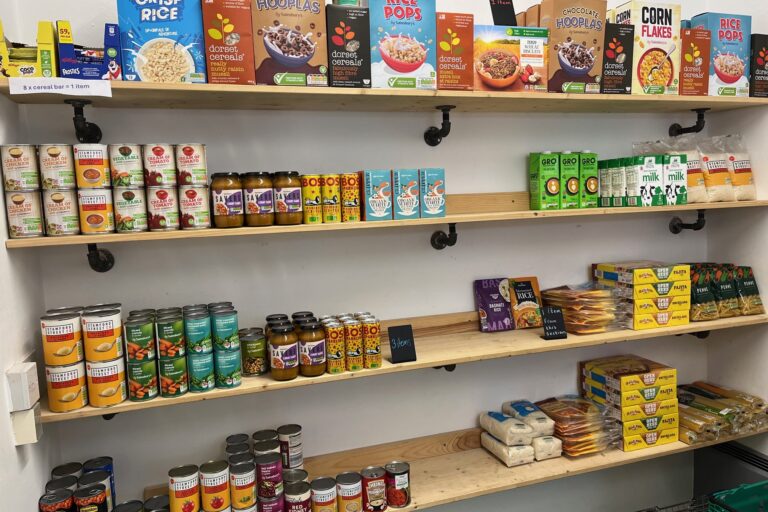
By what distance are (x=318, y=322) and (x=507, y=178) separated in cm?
110

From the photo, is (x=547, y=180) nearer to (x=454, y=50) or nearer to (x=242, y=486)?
(x=454, y=50)

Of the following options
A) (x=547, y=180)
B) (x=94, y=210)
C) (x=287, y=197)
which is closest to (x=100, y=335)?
(x=94, y=210)

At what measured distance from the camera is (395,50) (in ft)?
6.32

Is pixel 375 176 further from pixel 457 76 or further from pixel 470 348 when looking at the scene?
pixel 470 348

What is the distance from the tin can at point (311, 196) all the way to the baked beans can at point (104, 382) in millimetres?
760

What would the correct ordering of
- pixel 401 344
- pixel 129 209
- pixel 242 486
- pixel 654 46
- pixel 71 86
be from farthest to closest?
1. pixel 654 46
2. pixel 401 344
3. pixel 242 486
4. pixel 129 209
5. pixel 71 86

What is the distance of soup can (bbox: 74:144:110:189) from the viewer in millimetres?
1668

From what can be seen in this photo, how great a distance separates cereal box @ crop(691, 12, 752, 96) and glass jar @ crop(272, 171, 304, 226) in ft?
6.04

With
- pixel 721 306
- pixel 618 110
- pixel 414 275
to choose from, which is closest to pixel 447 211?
pixel 414 275

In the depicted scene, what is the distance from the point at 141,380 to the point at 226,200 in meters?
0.63

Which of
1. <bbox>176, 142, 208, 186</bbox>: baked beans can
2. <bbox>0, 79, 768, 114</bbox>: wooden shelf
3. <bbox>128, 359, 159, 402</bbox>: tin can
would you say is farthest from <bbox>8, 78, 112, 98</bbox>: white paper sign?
<bbox>128, 359, 159, 402</bbox>: tin can

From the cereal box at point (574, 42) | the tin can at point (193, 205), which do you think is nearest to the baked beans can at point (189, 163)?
the tin can at point (193, 205)

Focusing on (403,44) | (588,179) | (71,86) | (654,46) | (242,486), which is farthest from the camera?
(588,179)

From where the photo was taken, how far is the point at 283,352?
73.8 inches
